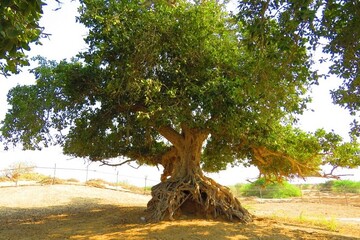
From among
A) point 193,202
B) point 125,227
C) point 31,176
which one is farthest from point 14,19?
point 31,176

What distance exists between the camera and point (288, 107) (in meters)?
8.65

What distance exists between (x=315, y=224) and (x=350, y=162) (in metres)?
2.57

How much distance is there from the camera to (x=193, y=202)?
11.7 metres

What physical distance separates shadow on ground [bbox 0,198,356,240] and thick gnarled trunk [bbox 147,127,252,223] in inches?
21.5

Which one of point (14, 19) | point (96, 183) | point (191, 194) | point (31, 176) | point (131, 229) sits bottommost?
point (131, 229)

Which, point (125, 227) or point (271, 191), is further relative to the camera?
point (271, 191)

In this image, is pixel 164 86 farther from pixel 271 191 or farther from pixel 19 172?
pixel 271 191

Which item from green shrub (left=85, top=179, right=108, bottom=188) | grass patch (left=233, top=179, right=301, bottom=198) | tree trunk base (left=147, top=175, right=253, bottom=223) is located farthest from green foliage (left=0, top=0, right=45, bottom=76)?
grass patch (left=233, top=179, right=301, bottom=198)

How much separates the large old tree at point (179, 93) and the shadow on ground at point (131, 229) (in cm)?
87

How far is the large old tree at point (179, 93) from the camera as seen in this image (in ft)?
29.2

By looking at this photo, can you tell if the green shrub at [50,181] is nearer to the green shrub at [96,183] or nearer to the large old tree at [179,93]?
the green shrub at [96,183]

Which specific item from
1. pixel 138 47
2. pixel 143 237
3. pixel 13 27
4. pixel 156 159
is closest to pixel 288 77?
pixel 138 47

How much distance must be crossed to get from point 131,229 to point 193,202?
265 centimetres

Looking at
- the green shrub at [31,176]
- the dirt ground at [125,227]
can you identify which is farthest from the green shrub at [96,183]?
the dirt ground at [125,227]
